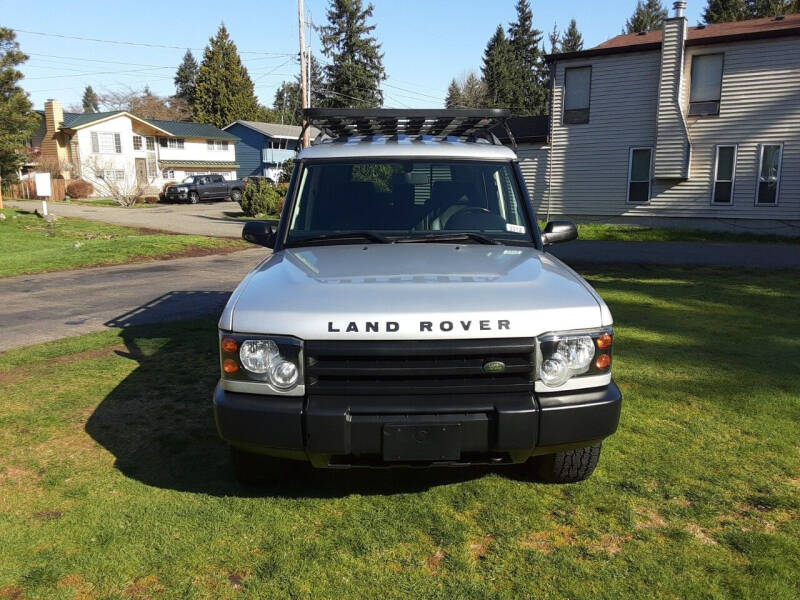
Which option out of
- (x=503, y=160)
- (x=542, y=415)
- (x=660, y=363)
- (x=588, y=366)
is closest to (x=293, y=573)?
(x=542, y=415)

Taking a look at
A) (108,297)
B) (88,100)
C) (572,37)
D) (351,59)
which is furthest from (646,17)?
(88,100)

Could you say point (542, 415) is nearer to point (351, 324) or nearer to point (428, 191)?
point (351, 324)

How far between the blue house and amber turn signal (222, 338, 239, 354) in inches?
2260

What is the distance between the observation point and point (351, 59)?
198 feet

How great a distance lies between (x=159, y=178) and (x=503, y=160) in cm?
5345

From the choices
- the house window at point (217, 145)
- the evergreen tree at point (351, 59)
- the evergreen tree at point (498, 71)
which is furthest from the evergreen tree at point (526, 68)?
the house window at point (217, 145)

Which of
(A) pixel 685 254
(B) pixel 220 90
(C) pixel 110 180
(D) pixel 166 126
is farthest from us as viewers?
(B) pixel 220 90

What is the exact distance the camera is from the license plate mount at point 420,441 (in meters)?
2.88

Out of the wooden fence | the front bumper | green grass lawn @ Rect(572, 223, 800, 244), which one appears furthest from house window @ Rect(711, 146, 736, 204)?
the wooden fence

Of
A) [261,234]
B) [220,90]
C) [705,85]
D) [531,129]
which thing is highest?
[220,90]

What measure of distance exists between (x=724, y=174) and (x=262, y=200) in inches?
672

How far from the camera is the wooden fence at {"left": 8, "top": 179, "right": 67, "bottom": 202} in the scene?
42.5m

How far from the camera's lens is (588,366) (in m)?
3.06

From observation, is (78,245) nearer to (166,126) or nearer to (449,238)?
(449,238)
